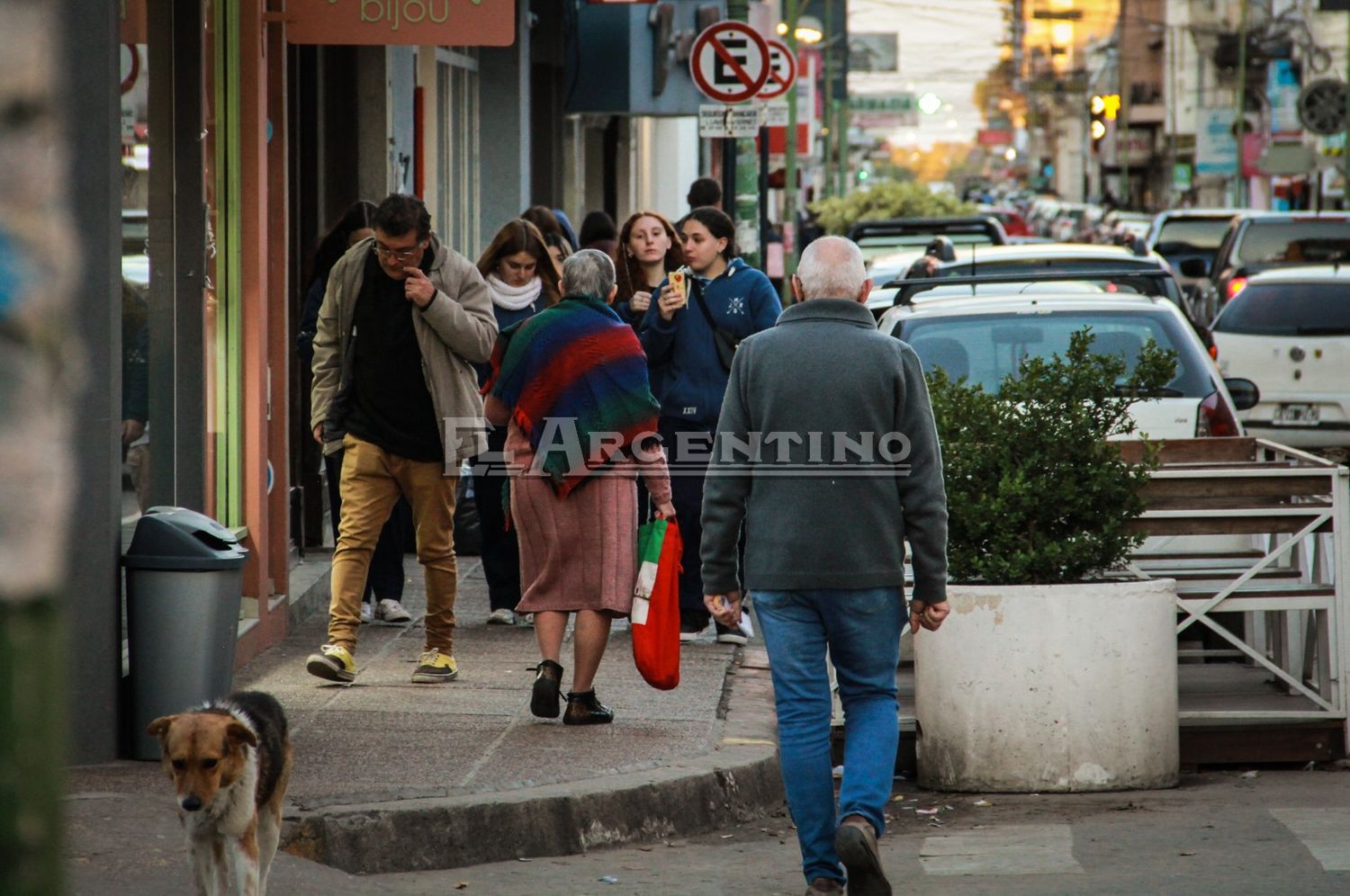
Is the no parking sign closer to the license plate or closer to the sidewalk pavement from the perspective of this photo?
the license plate

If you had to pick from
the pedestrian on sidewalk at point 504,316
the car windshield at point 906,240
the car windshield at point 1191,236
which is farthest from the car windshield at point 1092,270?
the car windshield at point 1191,236

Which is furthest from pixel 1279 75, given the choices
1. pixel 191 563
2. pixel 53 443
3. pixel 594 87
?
pixel 53 443

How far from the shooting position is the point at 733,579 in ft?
18.2

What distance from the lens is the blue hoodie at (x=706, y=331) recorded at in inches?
A: 364

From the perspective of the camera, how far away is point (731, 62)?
57.2ft

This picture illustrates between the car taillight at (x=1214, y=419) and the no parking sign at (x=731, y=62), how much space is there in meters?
8.28

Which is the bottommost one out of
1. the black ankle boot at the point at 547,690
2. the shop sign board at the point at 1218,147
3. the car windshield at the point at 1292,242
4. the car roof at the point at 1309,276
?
the black ankle boot at the point at 547,690

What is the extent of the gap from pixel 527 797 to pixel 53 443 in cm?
533

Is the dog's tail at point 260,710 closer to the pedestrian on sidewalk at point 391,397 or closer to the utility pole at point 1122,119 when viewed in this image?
the pedestrian on sidewalk at point 391,397

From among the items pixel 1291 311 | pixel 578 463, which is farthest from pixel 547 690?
pixel 1291 311

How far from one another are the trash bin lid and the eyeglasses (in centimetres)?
148

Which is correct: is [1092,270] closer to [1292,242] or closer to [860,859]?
[860,859]

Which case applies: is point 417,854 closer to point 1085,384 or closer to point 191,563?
point 191,563

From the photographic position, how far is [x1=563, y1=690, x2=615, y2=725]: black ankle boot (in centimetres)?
753
